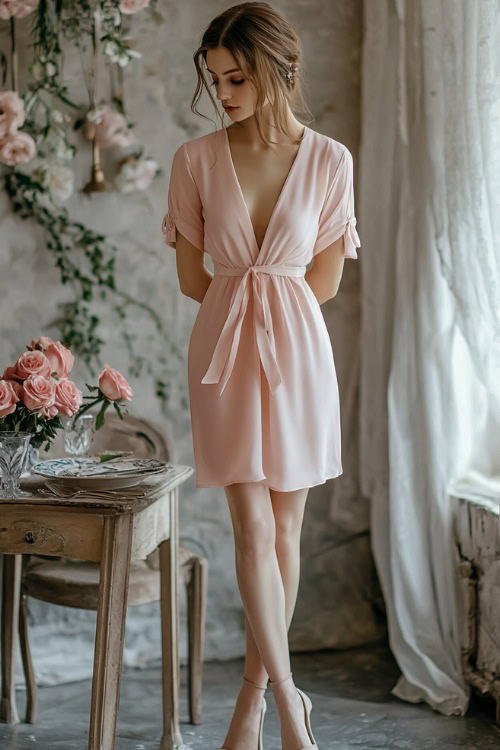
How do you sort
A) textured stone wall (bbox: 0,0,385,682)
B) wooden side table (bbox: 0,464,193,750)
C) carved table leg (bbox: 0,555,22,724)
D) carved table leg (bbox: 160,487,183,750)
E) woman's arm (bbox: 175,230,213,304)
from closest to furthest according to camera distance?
wooden side table (bbox: 0,464,193,750), woman's arm (bbox: 175,230,213,304), carved table leg (bbox: 160,487,183,750), carved table leg (bbox: 0,555,22,724), textured stone wall (bbox: 0,0,385,682)

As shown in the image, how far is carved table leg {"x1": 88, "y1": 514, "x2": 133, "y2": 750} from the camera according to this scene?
1.90 meters

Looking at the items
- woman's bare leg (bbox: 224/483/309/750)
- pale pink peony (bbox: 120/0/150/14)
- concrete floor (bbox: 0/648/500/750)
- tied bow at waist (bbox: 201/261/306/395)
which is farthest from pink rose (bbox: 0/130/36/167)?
concrete floor (bbox: 0/648/500/750)

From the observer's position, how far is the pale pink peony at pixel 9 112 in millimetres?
2838

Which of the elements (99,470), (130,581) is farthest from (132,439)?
(99,470)

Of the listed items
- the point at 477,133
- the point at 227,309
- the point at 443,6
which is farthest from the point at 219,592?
the point at 443,6

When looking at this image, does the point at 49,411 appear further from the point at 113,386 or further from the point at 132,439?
the point at 132,439

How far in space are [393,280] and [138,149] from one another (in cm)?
97

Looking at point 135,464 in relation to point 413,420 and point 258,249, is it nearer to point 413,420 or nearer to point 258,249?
point 258,249

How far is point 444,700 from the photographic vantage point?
2707mm

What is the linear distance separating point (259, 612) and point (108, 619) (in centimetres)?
32

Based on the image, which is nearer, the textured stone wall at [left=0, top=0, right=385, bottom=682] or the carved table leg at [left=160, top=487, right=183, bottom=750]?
the carved table leg at [left=160, top=487, right=183, bottom=750]

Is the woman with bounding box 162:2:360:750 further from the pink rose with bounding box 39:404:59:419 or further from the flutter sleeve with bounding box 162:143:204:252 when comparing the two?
the pink rose with bounding box 39:404:59:419

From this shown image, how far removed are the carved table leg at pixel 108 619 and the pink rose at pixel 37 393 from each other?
30 cm

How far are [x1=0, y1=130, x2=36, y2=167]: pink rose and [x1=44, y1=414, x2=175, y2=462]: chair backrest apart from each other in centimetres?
86
